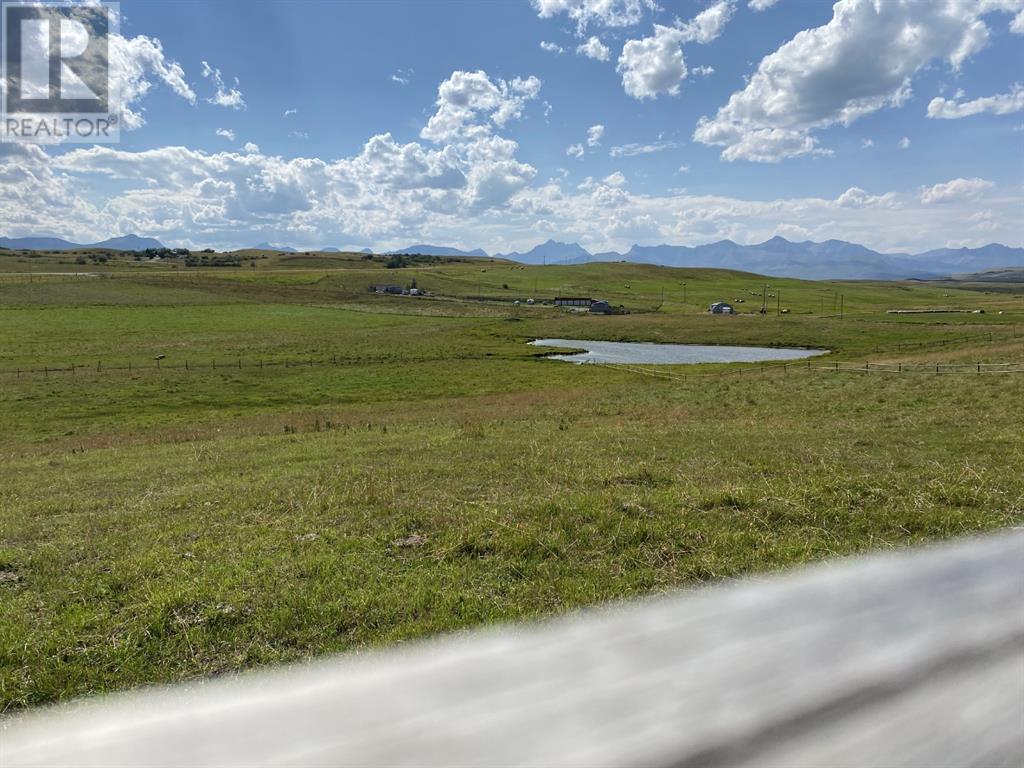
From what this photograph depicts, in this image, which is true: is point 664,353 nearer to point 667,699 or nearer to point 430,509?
point 430,509

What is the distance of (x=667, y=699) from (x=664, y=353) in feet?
263

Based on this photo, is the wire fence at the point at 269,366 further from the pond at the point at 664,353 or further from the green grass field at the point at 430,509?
the green grass field at the point at 430,509

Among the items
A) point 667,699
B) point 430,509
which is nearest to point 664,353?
point 430,509

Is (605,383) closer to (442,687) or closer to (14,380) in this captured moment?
(14,380)

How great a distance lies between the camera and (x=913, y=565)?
5.19ft

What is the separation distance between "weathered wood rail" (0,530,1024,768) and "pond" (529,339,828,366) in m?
66.7

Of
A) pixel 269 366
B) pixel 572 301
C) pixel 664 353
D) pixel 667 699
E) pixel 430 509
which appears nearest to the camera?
pixel 667 699

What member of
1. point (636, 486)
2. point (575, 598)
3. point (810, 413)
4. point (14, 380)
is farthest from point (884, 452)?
point (14, 380)

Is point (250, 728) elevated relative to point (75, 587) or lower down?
elevated

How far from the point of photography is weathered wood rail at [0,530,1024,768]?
3.31ft

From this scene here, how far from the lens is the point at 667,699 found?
1153 mm

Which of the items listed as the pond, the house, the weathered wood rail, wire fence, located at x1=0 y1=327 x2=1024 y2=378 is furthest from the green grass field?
the house

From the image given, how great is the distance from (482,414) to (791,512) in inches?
945

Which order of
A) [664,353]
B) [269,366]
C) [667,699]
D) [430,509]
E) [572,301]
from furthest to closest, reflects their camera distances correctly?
[572,301]
[664,353]
[269,366]
[430,509]
[667,699]
